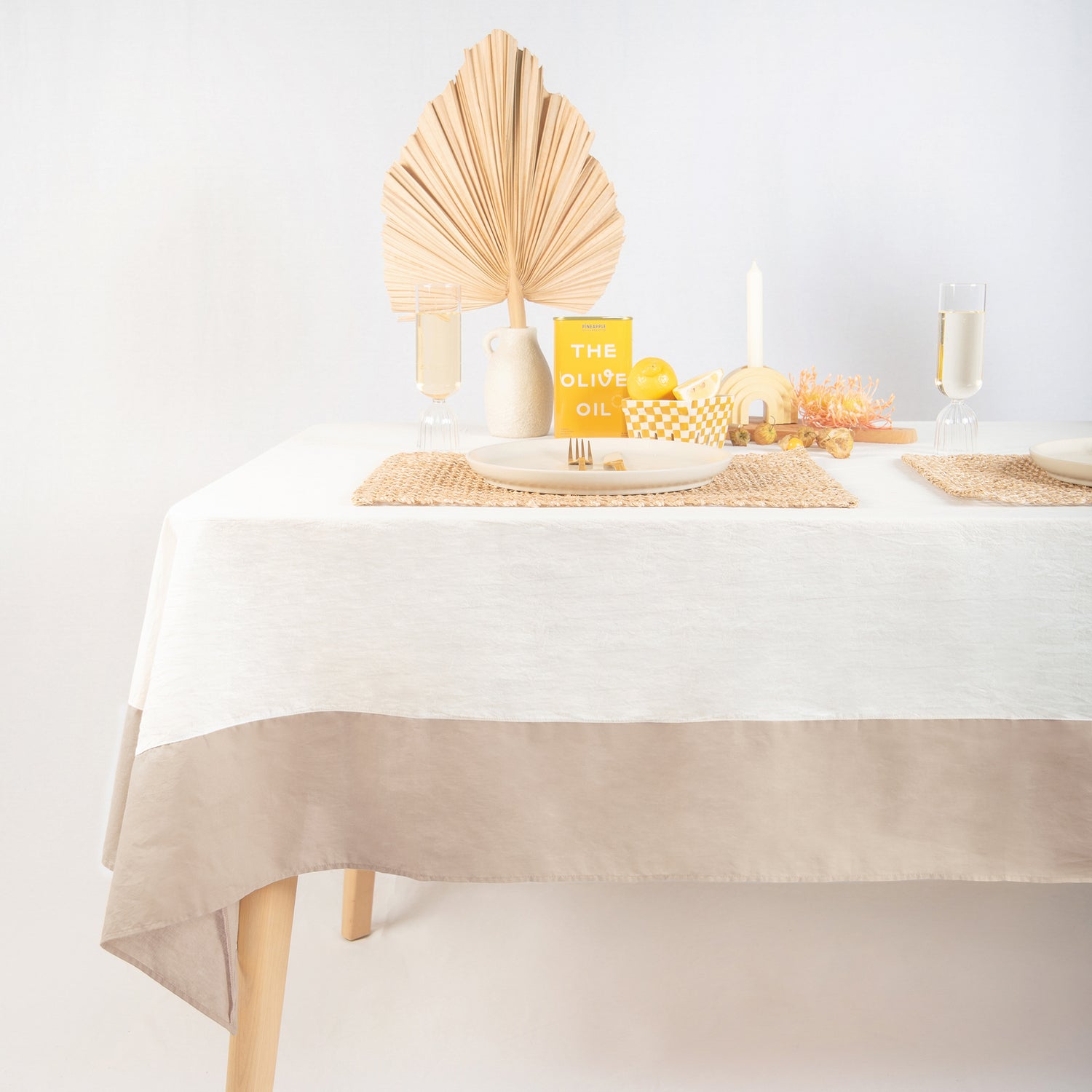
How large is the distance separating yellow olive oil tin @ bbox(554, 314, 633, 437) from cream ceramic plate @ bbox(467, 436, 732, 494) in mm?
207

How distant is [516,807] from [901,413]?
205 centimetres

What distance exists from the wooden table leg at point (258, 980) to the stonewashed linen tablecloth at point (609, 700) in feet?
0.09

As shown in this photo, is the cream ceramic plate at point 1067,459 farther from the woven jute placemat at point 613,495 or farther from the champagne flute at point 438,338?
the champagne flute at point 438,338

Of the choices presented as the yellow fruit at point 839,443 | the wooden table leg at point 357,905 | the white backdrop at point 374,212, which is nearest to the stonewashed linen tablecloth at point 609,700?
the yellow fruit at point 839,443

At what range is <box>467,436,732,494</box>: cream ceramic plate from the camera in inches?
40.3

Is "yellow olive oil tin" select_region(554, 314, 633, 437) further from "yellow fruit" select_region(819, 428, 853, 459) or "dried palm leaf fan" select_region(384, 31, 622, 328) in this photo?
"yellow fruit" select_region(819, 428, 853, 459)

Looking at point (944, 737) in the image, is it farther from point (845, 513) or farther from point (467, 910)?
point (467, 910)

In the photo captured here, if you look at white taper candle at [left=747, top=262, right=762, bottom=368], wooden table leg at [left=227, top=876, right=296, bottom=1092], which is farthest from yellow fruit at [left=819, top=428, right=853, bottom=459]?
wooden table leg at [left=227, top=876, right=296, bottom=1092]

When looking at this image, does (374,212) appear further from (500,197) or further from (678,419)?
(678,419)

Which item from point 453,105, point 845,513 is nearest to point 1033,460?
point 845,513

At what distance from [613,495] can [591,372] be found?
417 millimetres

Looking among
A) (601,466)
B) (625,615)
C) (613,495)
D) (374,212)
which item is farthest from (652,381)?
(374,212)

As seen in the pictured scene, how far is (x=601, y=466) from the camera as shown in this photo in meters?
1.17

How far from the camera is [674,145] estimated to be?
Answer: 2.65 metres
